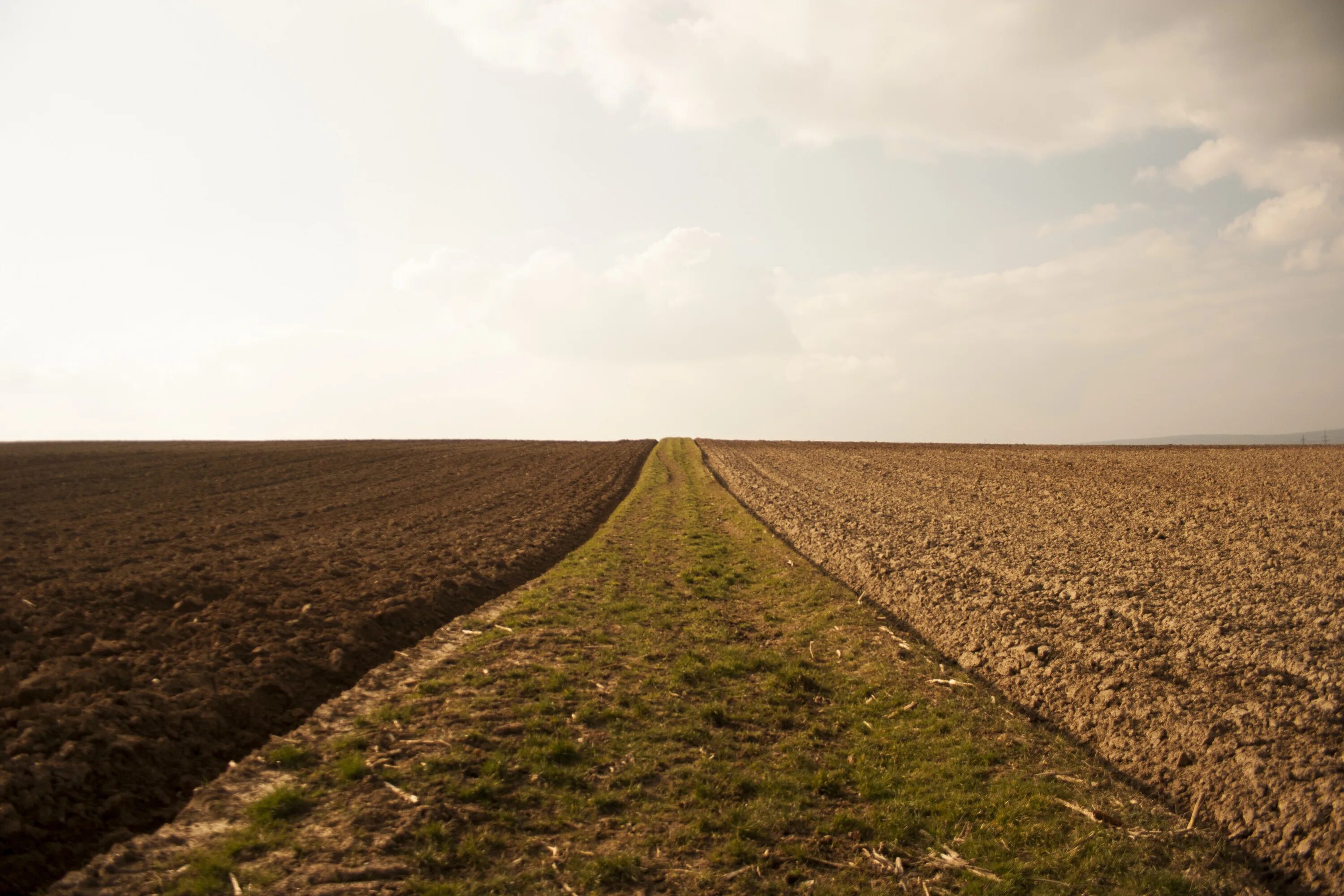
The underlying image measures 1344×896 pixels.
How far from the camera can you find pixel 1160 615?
1143 centimetres

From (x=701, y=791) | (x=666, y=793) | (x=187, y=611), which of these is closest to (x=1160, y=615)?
(x=701, y=791)

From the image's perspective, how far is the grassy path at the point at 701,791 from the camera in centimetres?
587

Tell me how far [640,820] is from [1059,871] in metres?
3.63

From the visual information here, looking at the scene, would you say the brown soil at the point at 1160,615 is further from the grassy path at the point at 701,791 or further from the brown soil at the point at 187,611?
the brown soil at the point at 187,611

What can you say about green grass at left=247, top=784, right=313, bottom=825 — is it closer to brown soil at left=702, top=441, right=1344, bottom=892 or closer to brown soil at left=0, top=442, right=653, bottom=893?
brown soil at left=0, top=442, right=653, bottom=893

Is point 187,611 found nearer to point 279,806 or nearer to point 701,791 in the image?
point 279,806

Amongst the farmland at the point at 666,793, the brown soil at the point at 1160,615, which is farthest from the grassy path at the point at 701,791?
the brown soil at the point at 1160,615

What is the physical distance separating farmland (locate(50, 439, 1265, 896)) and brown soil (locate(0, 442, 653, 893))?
1.96 ft

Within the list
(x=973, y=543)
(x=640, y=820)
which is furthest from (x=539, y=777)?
(x=973, y=543)

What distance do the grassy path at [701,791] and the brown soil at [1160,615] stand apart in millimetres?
662

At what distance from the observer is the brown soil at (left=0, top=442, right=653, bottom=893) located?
676 cm

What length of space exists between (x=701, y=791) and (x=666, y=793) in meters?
0.36

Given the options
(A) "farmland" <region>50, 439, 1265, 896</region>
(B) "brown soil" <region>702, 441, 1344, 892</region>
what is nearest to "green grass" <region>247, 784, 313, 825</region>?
(A) "farmland" <region>50, 439, 1265, 896</region>

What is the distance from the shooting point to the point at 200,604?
40.3 feet
